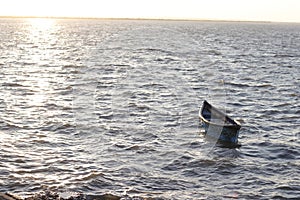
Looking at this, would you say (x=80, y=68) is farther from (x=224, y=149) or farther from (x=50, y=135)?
(x=224, y=149)

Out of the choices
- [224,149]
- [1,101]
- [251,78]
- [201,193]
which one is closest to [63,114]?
[1,101]

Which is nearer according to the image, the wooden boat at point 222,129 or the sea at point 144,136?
the sea at point 144,136

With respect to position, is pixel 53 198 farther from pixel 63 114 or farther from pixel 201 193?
pixel 63 114

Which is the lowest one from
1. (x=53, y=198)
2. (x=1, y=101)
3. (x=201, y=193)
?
(x=201, y=193)

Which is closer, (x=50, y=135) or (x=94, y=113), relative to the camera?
(x=50, y=135)

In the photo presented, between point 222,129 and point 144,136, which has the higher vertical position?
point 222,129

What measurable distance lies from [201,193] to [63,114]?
48.1 ft

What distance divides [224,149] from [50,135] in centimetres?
1015

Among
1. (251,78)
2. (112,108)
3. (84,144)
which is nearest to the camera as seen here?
(84,144)

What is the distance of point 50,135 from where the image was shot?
24.0 metres

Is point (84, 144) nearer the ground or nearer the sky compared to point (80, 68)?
nearer the ground

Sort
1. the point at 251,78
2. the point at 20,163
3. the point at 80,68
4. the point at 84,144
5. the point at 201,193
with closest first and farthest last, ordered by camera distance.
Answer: the point at 201,193
the point at 20,163
the point at 84,144
the point at 251,78
the point at 80,68

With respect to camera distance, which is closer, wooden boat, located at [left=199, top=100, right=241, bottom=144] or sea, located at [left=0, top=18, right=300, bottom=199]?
sea, located at [left=0, top=18, right=300, bottom=199]

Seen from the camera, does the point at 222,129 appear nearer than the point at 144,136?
Yes
